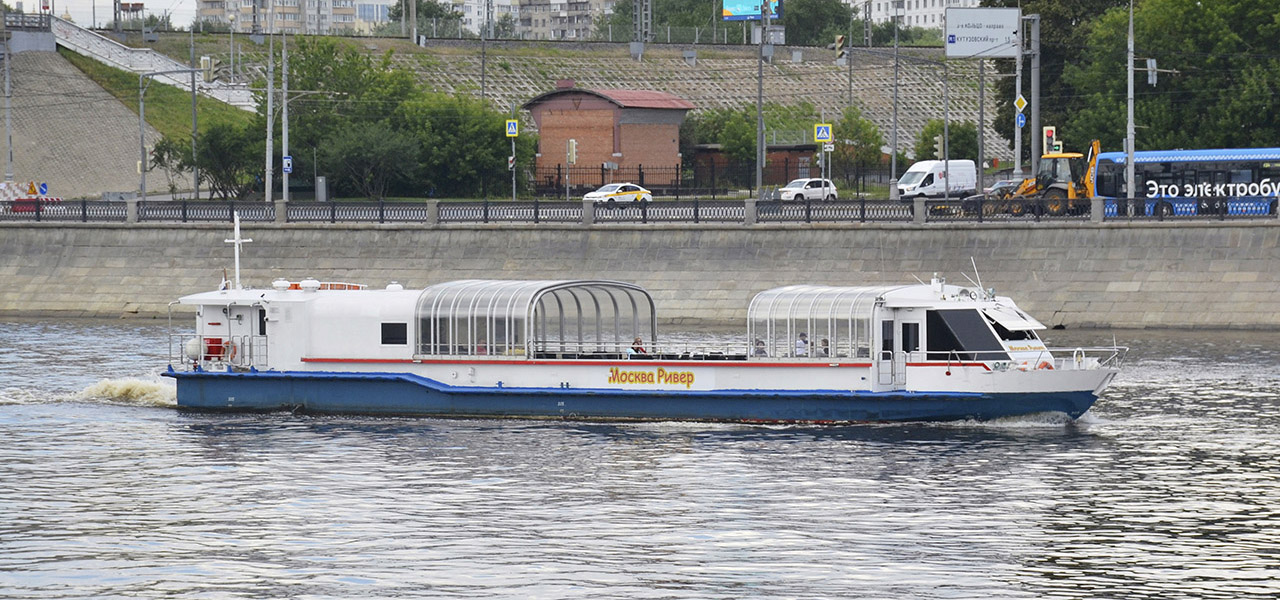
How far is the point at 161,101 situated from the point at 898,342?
66.6 m

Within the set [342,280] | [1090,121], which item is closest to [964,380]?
[342,280]

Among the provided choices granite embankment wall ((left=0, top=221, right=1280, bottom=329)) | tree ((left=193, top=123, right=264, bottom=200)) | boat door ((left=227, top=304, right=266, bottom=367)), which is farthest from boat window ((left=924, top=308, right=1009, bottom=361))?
tree ((left=193, top=123, right=264, bottom=200))

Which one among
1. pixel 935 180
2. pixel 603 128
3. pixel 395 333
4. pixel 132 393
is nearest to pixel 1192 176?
pixel 935 180

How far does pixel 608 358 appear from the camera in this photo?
109ft

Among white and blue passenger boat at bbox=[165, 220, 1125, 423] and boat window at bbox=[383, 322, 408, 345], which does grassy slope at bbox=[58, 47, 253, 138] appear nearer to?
white and blue passenger boat at bbox=[165, 220, 1125, 423]

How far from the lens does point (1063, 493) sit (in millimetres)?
25938

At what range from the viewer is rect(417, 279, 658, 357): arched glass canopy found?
109 ft

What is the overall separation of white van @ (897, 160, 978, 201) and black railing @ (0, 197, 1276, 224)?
1365 centimetres

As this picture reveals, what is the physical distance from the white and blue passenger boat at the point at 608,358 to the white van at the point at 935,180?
36.0 metres

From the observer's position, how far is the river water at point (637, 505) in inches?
820

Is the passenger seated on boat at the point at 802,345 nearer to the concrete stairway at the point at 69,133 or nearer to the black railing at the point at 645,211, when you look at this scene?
the black railing at the point at 645,211

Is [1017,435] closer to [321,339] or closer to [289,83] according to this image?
[321,339]

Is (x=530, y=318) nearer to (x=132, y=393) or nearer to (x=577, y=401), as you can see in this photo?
(x=577, y=401)

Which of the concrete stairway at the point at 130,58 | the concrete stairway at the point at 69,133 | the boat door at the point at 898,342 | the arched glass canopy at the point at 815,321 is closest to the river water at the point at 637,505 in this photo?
the boat door at the point at 898,342
